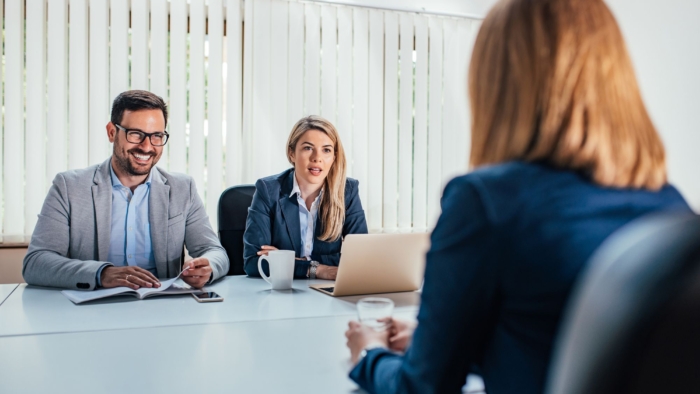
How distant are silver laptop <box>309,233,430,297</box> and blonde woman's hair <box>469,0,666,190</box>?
0.98 m

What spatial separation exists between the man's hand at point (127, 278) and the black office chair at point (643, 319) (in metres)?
1.59

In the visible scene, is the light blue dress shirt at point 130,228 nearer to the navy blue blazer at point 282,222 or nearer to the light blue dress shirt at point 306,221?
the navy blue blazer at point 282,222

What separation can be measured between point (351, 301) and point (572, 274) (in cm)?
113

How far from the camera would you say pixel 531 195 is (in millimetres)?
711

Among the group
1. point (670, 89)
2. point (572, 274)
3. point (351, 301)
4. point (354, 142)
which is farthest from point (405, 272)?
point (670, 89)

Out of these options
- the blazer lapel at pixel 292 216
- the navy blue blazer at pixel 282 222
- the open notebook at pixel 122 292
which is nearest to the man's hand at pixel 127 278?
the open notebook at pixel 122 292

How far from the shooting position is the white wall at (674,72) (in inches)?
130

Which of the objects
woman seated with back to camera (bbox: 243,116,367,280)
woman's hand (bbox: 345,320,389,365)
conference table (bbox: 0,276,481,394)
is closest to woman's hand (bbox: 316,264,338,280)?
woman seated with back to camera (bbox: 243,116,367,280)

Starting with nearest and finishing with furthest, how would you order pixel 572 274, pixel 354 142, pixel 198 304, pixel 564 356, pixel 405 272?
pixel 564 356 → pixel 572 274 → pixel 198 304 → pixel 405 272 → pixel 354 142

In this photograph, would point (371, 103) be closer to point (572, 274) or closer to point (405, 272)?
point (405, 272)

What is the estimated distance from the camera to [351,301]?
5.74ft

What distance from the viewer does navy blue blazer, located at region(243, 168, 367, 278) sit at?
2.48m

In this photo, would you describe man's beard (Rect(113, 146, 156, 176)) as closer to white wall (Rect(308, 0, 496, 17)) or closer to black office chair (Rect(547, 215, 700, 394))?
white wall (Rect(308, 0, 496, 17))

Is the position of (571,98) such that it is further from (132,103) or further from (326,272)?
(132,103)
